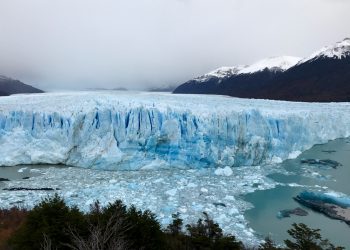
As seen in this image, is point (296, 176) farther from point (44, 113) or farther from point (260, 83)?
point (260, 83)

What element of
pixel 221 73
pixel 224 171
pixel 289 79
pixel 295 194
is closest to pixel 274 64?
pixel 221 73

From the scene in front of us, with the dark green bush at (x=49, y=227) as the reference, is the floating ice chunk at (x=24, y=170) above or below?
below

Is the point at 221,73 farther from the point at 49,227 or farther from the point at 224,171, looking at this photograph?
the point at 49,227

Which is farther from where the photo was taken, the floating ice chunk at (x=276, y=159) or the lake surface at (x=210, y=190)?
the floating ice chunk at (x=276, y=159)

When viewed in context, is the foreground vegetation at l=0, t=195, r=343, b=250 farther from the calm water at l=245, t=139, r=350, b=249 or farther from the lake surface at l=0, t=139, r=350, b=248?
the calm water at l=245, t=139, r=350, b=249

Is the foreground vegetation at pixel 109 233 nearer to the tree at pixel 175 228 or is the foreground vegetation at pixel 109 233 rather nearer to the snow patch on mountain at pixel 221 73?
the tree at pixel 175 228

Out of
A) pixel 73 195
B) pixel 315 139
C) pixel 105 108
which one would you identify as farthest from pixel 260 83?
pixel 73 195

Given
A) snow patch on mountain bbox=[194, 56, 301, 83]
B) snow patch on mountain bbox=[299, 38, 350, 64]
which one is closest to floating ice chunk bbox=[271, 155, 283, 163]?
snow patch on mountain bbox=[299, 38, 350, 64]

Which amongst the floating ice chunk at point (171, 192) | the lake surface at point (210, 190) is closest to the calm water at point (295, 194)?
the lake surface at point (210, 190)
